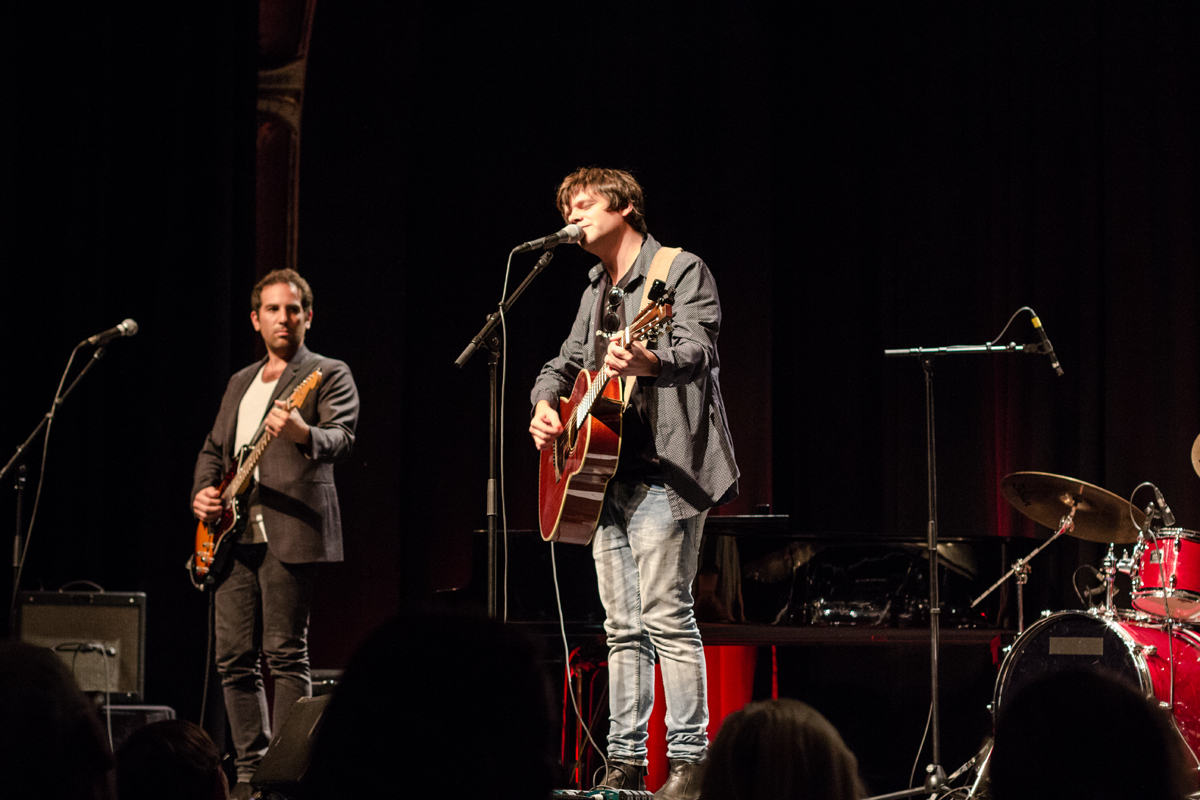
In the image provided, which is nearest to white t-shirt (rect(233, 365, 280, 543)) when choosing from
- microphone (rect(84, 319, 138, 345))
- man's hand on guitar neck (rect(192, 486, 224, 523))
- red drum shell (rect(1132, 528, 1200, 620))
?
man's hand on guitar neck (rect(192, 486, 224, 523))

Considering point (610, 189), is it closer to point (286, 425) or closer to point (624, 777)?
point (286, 425)

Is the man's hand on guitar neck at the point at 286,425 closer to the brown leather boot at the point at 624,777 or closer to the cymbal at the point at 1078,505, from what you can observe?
the brown leather boot at the point at 624,777

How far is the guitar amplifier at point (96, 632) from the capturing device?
515cm

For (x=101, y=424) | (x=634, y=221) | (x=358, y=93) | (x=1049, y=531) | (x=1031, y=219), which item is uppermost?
(x=358, y=93)

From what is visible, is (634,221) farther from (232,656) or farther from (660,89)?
(660,89)

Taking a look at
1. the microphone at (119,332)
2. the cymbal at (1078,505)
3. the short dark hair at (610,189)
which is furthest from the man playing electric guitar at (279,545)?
the cymbal at (1078,505)

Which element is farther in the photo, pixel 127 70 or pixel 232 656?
pixel 127 70

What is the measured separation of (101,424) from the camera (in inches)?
242

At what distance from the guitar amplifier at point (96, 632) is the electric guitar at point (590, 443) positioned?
2465 millimetres

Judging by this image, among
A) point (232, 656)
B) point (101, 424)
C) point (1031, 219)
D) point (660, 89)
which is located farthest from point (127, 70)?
point (1031, 219)

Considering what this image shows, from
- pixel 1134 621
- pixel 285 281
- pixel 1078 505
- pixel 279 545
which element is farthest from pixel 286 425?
pixel 1134 621

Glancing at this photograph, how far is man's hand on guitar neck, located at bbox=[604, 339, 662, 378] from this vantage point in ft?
10.3

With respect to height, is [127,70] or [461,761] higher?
[127,70]

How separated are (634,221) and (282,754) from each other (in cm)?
191
